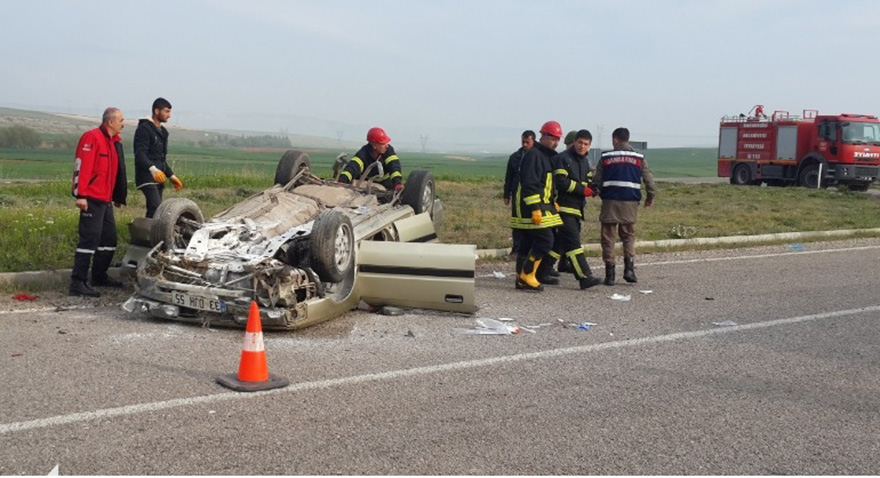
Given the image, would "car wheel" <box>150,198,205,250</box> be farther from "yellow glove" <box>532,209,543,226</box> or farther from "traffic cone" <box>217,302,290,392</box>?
"yellow glove" <box>532,209,543,226</box>

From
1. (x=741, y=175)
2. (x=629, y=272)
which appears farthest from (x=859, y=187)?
(x=629, y=272)

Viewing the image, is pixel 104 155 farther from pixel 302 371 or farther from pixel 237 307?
pixel 302 371

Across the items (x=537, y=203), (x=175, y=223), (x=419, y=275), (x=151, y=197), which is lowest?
(x=419, y=275)

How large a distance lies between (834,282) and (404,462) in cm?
781

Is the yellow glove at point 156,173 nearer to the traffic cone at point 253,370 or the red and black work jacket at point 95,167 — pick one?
the red and black work jacket at point 95,167

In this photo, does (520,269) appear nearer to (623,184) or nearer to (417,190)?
(417,190)

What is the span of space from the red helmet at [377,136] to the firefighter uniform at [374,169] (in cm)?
14

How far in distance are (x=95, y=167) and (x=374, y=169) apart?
3081mm

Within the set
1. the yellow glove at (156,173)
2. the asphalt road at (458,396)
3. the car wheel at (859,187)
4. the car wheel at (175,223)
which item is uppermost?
the yellow glove at (156,173)

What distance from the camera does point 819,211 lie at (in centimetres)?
2064

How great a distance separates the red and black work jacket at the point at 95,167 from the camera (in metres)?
8.65

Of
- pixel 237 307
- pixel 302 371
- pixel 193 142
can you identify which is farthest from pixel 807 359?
pixel 193 142

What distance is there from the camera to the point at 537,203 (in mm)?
9688

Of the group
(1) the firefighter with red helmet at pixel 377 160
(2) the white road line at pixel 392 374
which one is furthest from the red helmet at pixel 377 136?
(2) the white road line at pixel 392 374
